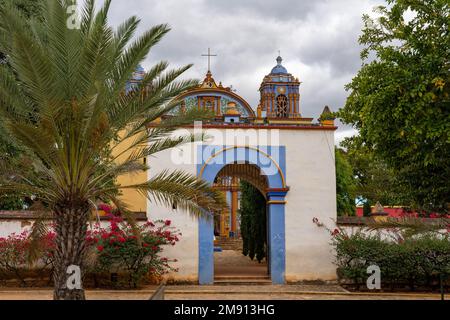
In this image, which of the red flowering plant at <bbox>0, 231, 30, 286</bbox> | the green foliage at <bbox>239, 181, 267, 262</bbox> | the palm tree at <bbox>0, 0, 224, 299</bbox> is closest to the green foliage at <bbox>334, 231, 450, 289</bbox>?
the green foliage at <bbox>239, 181, 267, 262</bbox>

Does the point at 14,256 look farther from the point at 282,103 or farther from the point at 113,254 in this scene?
the point at 282,103

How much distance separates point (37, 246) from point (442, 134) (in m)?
7.75

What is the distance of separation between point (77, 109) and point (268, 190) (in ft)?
24.3

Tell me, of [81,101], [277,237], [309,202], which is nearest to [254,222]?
[277,237]

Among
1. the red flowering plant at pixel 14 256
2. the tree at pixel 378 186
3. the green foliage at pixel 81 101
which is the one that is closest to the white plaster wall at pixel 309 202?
the tree at pixel 378 186

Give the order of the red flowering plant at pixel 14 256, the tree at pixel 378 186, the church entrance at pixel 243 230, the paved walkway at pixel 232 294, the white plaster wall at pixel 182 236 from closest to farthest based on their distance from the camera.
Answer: the tree at pixel 378 186
the paved walkway at pixel 232 294
the red flowering plant at pixel 14 256
the white plaster wall at pixel 182 236
the church entrance at pixel 243 230

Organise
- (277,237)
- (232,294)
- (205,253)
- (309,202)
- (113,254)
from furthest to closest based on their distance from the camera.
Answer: (309,202)
(277,237)
(205,253)
(113,254)
(232,294)

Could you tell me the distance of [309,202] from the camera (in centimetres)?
1436

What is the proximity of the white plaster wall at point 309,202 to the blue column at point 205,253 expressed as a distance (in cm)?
202

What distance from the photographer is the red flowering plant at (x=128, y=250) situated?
1293cm

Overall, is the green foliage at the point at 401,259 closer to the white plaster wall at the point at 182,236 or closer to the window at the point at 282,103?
the white plaster wall at the point at 182,236

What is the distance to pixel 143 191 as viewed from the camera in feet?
30.3

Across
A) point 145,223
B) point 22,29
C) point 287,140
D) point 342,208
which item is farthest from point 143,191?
point 342,208
